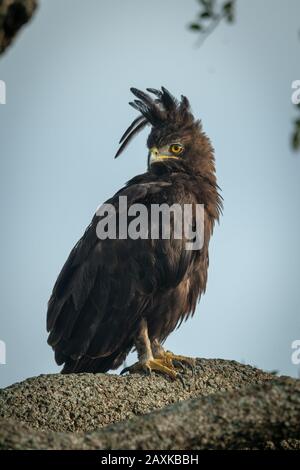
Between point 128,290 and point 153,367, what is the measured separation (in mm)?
916

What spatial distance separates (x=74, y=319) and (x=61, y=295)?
0.31 meters

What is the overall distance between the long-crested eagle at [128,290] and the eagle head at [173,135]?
51cm

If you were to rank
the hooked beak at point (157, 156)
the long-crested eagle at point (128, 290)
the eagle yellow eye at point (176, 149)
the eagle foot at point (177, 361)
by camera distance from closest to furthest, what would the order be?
the eagle foot at point (177, 361) → the long-crested eagle at point (128, 290) → the hooked beak at point (157, 156) → the eagle yellow eye at point (176, 149)

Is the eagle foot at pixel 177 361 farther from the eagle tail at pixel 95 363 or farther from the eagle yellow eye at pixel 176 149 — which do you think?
the eagle yellow eye at pixel 176 149

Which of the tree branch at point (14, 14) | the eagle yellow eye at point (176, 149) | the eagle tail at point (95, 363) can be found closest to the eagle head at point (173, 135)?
the eagle yellow eye at point (176, 149)

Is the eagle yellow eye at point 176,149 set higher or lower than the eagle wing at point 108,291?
higher

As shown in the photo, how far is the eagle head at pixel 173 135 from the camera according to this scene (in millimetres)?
9891

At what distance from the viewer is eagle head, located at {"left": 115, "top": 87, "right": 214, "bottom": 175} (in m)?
9.89

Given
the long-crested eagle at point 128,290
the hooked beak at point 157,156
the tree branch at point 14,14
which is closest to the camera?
the tree branch at point 14,14

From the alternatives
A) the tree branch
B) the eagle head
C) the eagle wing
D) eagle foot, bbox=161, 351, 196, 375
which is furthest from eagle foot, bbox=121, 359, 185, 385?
the tree branch

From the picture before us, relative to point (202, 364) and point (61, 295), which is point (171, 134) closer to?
point (61, 295)

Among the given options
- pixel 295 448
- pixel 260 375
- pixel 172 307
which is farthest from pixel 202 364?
pixel 295 448

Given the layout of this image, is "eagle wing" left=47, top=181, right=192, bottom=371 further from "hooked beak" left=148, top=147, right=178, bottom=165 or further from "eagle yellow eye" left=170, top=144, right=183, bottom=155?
"eagle yellow eye" left=170, top=144, right=183, bottom=155

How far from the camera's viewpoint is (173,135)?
10.0 metres
